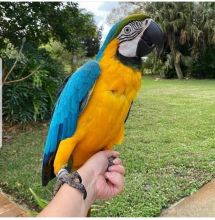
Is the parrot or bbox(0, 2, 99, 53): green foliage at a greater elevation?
bbox(0, 2, 99, 53): green foliage

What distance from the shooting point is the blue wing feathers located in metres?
1.16

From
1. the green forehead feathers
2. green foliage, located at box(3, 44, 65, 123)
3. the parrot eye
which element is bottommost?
green foliage, located at box(3, 44, 65, 123)

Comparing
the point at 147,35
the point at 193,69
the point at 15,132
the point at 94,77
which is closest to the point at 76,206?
the point at 94,77

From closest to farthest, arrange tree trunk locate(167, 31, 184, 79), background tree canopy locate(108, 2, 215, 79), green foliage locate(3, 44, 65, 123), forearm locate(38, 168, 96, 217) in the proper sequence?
forearm locate(38, 168, 96, 217) → green foliage locate(3, 44, 65, 123) → background tree canopy locate(108, 2, 215, 79) → tree trunk locate(167, 31, 184, 79)

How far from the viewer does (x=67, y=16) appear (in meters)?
4.96

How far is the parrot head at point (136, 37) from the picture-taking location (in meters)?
1.08

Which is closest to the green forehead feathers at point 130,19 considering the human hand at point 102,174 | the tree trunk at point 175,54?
the human hand at point 102,174

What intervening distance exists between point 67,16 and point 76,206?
424cm

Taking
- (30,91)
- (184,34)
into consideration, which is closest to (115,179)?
(30,91)

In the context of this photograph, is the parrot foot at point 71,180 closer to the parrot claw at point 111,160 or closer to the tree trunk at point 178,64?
the parrot claw at point 111,160

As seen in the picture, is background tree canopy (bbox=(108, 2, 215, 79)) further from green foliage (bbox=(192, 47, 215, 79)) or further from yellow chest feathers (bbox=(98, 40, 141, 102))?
yellow chest feathers (bbox=(98, 40, 141, 102))

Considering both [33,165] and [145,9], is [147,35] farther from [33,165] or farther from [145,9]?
[145,9]

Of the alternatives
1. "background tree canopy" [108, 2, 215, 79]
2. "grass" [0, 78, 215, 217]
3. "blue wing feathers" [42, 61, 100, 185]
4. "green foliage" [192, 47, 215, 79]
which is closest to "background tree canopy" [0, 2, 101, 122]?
"grass" [0, 78, 215, 217]

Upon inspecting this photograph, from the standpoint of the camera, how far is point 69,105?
121 cm
